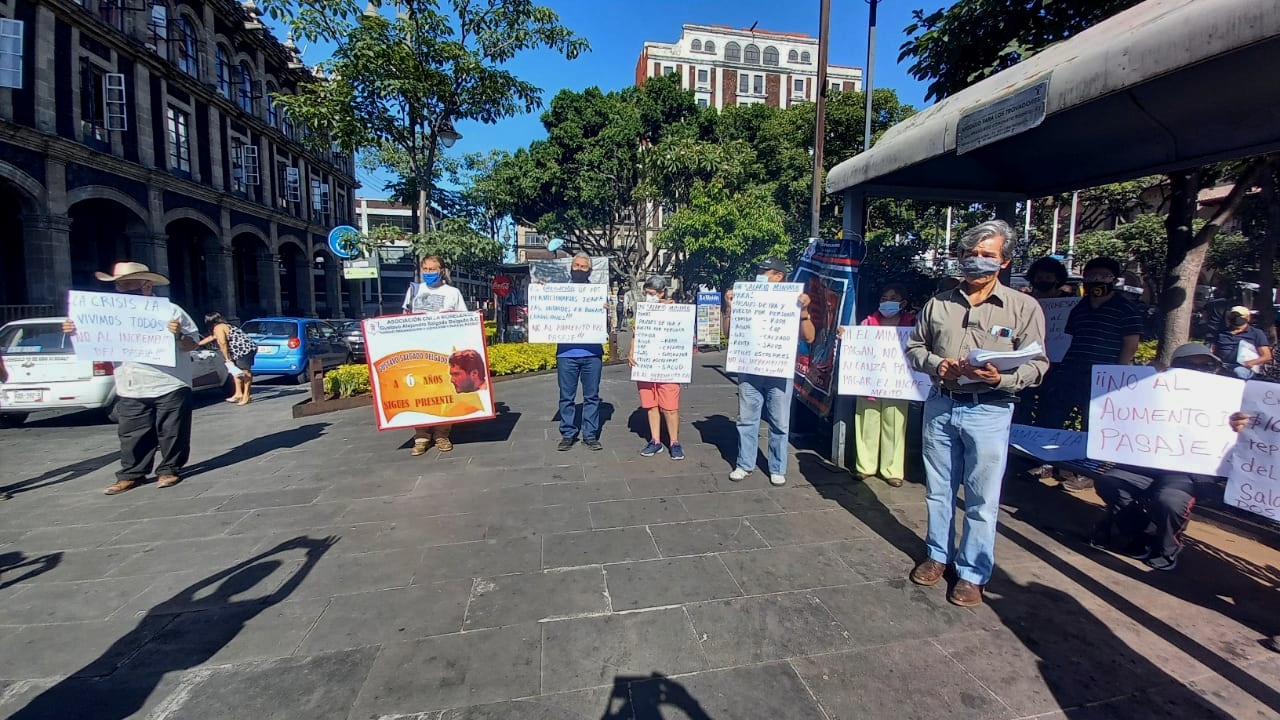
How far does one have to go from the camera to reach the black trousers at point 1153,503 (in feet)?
10.7

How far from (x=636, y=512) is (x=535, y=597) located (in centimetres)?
131

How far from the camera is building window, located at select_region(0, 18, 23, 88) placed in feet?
40.0

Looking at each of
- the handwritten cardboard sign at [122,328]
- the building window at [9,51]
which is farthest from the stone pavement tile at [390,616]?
the building window at [9,51]

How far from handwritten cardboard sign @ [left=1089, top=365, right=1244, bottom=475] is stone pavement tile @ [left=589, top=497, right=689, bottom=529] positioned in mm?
2624

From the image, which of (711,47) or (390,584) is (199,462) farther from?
(711,47)

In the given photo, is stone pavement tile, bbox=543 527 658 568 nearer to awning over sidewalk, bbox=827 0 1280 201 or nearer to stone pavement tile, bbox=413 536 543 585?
stone pavement tile, bbox=413 536 543 585

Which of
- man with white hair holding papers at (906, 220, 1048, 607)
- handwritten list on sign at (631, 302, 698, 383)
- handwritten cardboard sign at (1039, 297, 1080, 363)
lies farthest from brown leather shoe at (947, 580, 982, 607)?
handwritten list on sign at (631, 302, 698, 383)

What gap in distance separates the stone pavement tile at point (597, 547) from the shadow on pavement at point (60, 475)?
4.97 meters

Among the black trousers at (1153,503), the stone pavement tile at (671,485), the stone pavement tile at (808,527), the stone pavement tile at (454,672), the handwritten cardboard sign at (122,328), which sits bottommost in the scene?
the stone pavement tile at (454,672)

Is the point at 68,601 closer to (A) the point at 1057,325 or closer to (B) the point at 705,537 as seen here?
(B) the point at 705,537

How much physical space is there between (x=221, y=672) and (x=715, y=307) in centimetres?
1759

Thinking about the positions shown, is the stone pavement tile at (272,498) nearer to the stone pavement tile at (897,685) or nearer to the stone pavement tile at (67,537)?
the stone pavement tile at (67,537)

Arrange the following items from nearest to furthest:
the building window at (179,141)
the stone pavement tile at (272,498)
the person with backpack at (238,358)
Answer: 1. the stone pavement tile at (272,498)
2. the person with backpack at (238,358)
3. the building window at (179,141)

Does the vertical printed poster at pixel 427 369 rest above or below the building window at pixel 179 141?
below
